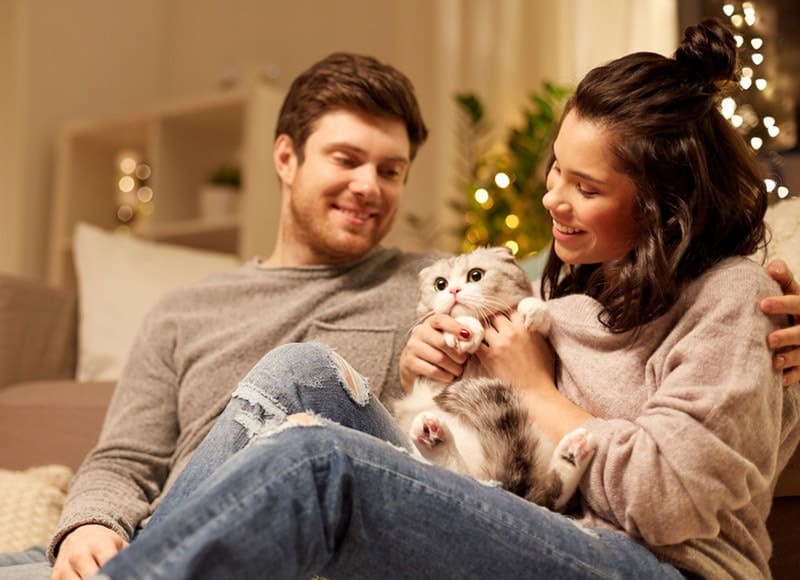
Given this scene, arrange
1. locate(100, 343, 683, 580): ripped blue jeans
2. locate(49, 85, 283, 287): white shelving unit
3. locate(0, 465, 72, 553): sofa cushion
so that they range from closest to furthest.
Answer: locate(100, 343, 683, 580): ripped blue jeans
locate(0, 465, 72, 553): sofa cushion
locate(49, 85, 283, 287): white shelving unit

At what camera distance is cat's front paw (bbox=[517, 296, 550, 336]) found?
1.36 metres

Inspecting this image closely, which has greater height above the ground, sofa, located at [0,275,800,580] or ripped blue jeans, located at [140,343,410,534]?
ripped blue jeans, located at [140,343,410,534]

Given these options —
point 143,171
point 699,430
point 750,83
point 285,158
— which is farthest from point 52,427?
point 143,171

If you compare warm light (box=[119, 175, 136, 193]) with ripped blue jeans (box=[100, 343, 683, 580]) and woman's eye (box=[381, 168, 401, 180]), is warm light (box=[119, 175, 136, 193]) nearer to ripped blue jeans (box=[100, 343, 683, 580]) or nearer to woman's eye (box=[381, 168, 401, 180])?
woman's eye (box=[381, 168, 401, 180])

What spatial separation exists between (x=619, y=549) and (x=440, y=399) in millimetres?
340

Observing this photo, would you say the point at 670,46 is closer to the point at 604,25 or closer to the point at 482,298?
the point at 604,25

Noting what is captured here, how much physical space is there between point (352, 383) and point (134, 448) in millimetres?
543

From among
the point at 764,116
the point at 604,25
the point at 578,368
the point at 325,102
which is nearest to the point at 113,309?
the point at 325,102

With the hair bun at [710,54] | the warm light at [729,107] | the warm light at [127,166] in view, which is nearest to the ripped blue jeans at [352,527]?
the hair bun at [710,54]

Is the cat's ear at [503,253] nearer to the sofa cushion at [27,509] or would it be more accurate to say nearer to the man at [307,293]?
the man at [307,293]

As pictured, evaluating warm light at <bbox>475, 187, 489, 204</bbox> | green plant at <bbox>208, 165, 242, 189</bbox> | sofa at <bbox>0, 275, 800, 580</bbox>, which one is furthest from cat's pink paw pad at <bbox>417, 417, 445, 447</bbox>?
green plant at <bbox>208, 165, 242, 189</bbox>

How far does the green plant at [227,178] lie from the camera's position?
3576 mm

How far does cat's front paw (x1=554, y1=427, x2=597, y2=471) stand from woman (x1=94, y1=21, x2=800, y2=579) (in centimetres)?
2

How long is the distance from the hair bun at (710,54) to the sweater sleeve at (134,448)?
105 centimetres
